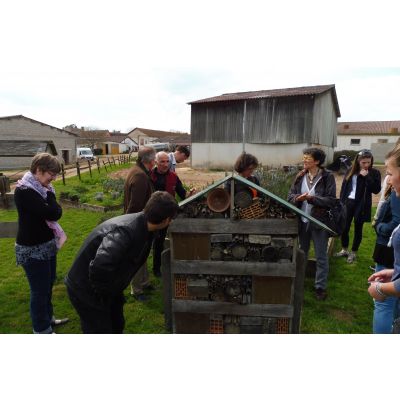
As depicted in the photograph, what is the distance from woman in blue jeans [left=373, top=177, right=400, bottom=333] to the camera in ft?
8.44

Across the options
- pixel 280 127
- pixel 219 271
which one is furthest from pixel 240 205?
pixel 280 127

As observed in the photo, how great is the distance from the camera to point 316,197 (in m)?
3.84

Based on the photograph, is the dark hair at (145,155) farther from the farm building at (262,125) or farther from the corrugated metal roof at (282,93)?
the corrugated metal roof at (282,93)

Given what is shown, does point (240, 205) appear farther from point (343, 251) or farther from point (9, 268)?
point (9, 268)

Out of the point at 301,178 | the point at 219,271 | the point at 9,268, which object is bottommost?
the point at 9,268

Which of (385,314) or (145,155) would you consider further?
(145,155)

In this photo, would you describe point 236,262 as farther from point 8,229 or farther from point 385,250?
point 8,229

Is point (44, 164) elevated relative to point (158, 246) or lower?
elevated

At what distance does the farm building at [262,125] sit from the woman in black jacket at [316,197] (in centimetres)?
1753

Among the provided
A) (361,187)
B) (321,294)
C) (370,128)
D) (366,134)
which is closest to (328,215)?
(321,294)

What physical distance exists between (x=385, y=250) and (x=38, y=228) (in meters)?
3.25

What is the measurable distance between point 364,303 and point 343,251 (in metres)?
1.71

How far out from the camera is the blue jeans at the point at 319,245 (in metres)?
4.02

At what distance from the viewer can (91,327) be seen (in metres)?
2.47
